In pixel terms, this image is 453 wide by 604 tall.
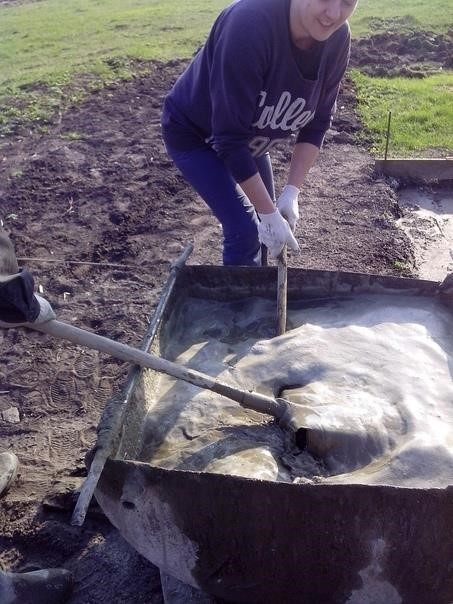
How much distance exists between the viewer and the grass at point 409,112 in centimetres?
617

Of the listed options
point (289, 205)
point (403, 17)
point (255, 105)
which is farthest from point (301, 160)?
point (403, 17)

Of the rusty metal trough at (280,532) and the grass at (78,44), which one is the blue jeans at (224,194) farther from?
the grass at (78,44)

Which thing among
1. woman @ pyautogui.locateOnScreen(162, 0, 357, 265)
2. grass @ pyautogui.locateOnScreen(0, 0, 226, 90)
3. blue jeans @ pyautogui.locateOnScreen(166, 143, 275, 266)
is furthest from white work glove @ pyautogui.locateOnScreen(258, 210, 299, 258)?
grass @ pyautogui.locateOnScreen(0, 0, 226, 90)

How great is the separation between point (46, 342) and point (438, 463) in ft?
8.18

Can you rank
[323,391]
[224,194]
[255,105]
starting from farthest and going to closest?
[224,194] → [255,105] → [323,391]

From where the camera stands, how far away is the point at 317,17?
2.45 m

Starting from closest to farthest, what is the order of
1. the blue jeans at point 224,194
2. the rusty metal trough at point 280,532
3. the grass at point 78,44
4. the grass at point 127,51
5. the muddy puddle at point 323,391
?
the rusty metal trough at point 280,532 → the muddy puddle at point 323,391 → the blue jeans at point 224,194 → the grass at point 127,51 → the grass at point 78,44

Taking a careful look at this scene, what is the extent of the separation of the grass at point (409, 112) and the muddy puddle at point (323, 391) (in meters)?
3.64

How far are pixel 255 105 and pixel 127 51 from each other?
703 cm

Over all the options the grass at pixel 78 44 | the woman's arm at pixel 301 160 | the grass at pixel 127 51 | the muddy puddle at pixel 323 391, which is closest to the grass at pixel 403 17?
the grass at pixel 127 51

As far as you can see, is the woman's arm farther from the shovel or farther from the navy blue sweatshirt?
the shovel

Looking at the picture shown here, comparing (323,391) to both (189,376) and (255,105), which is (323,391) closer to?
(189,376)

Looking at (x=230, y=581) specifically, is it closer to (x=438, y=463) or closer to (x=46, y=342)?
(x=438, y=463)

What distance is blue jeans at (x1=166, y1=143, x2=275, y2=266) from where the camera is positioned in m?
3.06
